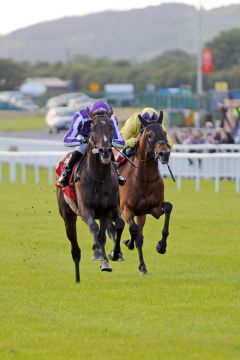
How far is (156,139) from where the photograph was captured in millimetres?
13359

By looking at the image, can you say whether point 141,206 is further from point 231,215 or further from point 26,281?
point 231,215

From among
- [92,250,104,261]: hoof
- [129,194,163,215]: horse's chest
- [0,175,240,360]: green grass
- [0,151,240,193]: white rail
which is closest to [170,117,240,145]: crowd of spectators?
[0,151,240,193]: white rail

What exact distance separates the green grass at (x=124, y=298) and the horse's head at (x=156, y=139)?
1203 mm

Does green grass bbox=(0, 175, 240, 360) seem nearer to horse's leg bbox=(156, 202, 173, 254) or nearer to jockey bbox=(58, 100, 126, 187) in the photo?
horse's leg bbox=(156, 202, 173, 254)

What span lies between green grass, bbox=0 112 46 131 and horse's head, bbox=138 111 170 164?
52865mm

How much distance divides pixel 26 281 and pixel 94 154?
151 centimetres

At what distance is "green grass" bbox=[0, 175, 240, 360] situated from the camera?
30.9 feet

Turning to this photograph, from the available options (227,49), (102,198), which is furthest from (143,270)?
(227,49)

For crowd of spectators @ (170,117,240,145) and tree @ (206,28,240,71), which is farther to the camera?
tree @ (206,28,240,71)

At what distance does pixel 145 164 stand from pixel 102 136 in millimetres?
1718

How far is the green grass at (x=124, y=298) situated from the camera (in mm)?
9422

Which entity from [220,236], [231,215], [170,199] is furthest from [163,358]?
[170,199]

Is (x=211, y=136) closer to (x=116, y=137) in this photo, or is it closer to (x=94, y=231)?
(x=116, y=137)

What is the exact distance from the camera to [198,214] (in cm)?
2177
